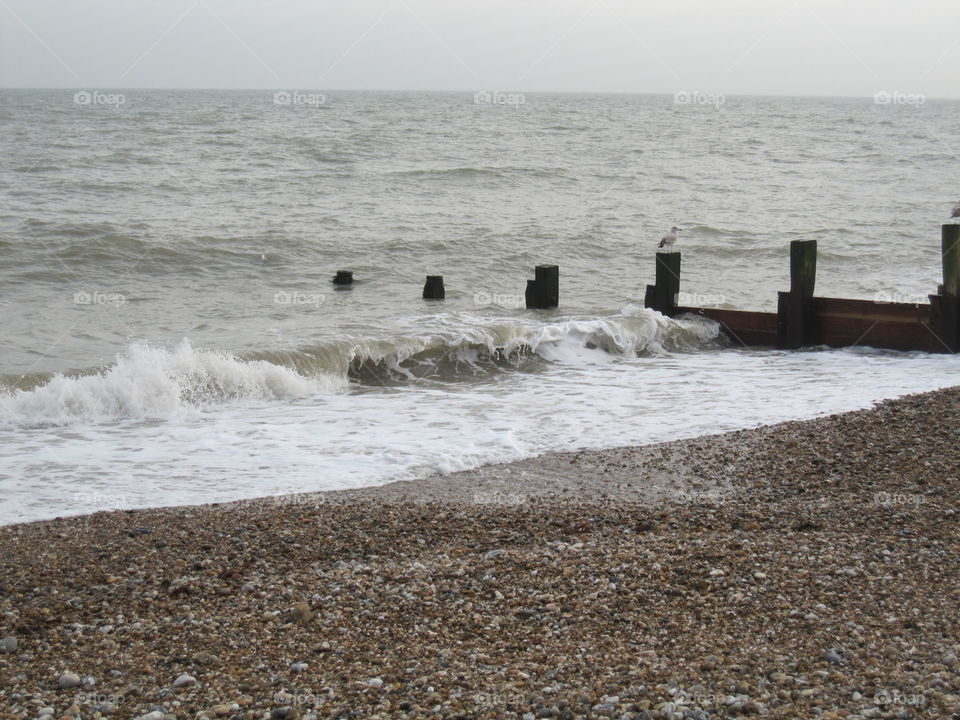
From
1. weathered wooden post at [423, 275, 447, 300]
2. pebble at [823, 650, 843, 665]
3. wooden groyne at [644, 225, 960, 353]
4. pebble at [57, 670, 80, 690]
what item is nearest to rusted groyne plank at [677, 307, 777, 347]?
wooden groyne at [644, 225, 960, 353]

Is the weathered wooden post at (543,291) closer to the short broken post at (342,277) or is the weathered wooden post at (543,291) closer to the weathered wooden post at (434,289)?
the weathered wooden post at (434,289)

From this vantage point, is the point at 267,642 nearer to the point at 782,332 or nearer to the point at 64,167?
the point at 782,332

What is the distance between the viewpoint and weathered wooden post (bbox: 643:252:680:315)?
13.0 metres

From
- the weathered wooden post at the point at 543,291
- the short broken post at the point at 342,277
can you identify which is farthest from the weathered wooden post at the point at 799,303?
the short broken post at the point at 342,277

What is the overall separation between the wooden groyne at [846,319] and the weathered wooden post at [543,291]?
2.41 m

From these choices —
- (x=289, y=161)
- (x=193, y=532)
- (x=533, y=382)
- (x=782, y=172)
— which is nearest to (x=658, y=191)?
(x=782, y=172)

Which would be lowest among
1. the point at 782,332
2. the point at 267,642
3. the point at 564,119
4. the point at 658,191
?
the point at 267,642

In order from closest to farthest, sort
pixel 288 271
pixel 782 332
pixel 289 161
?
pixel 782 332
pixel 288 271
pixel 289 161

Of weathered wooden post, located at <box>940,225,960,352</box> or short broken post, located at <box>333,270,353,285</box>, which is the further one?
short broken post, located at <box>333,270,353,285</box>

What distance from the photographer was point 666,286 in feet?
43.2

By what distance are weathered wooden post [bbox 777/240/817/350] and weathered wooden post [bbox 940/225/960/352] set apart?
54.6 inches

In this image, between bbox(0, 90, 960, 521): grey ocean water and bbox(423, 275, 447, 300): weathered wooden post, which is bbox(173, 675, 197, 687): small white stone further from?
bbox(423, 275, 447, 300): weathered wooden post

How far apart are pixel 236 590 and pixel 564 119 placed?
60.3 meters

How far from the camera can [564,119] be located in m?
62.8
